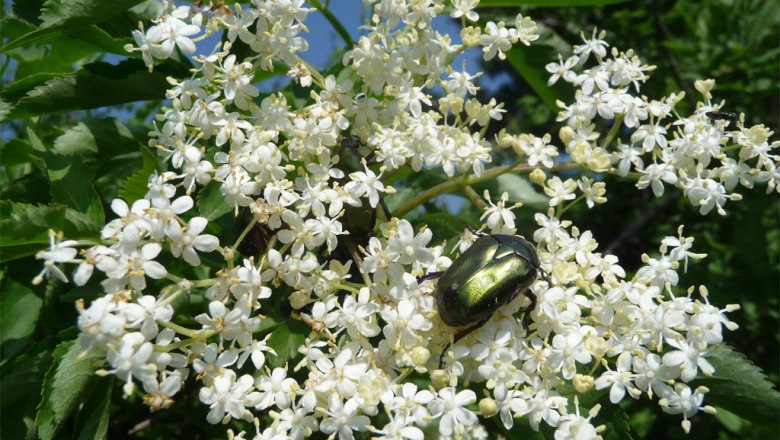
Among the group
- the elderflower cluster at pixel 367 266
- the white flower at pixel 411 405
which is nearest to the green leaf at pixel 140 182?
the elderflower cluster at pixel 367 266

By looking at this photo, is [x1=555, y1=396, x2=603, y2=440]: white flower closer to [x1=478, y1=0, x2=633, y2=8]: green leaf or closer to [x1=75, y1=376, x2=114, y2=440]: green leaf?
[x1=75, y1=376, x2=114, y2=440]: green leaf

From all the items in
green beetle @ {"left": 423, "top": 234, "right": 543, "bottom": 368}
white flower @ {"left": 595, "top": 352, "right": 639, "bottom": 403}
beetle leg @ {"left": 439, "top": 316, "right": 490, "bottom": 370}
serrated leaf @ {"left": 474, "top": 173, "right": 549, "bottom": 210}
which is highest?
green beetle @ {"left": 423, "top": 234, "right": 543, "bottom": 368}

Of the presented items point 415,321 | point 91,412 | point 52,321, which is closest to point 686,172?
point 415,321

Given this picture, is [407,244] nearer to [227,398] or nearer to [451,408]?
[451,408]

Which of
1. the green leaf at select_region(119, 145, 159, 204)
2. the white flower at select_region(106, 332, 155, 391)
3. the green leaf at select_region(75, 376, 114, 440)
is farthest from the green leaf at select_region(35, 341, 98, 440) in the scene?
the green leaf at select_region(119, 145, 159, 204)

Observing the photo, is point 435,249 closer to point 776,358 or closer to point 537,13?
point 776,358

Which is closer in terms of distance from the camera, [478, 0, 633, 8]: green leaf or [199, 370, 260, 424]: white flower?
[199, 370, 260, 424]: white flower
